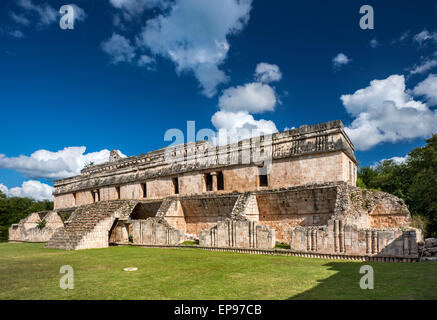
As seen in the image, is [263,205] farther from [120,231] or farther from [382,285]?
[382,285]

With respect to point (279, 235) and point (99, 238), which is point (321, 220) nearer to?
point (279, 235)

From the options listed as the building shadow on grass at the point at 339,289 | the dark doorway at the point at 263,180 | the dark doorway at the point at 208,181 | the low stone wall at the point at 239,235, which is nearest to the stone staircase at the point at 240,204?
the low stone wall at the point at 239,235

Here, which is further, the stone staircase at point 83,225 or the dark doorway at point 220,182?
the dark doorway at point 220,182

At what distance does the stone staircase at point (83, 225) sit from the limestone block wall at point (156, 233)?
85.7 inches

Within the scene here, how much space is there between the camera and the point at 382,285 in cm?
648

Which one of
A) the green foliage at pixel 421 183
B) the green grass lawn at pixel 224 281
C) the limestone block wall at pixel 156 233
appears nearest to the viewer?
the green grass lawn at pixel 224 281

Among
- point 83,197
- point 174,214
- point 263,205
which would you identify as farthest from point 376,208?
point 83,197

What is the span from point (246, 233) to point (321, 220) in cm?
377

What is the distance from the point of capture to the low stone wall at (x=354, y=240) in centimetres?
972

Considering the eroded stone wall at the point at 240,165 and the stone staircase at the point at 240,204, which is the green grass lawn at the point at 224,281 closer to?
the stone staircase at the point at 240,204

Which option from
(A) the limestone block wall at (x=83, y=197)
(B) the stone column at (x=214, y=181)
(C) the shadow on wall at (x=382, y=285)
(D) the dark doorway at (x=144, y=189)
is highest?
(B) the stone column at (x=214, y=181)

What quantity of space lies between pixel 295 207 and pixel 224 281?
862 centimetres

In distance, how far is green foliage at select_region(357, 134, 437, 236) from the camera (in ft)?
67.2
